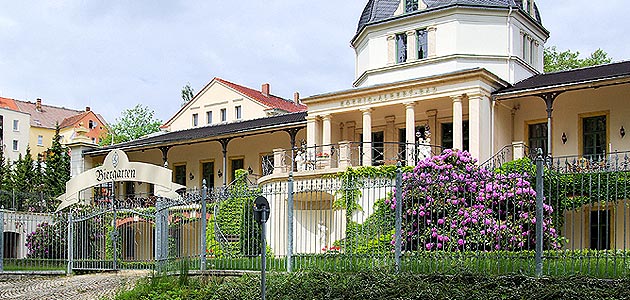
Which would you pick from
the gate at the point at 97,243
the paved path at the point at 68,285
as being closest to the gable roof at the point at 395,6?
the gate at the point at 97,243

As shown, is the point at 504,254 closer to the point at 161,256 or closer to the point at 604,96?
the point at 161,256

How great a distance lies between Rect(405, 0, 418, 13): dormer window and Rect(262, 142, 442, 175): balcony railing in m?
5.29

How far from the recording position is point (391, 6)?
28.5 m

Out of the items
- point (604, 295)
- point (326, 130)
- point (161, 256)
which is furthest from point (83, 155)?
point (604, 295)

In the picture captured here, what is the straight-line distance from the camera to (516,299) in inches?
426

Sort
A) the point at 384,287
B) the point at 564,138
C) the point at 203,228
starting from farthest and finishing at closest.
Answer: the point at 564,138 → the point at 203,228 → the point at 384,287

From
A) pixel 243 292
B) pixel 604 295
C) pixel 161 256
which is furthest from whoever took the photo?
pixel 161 256

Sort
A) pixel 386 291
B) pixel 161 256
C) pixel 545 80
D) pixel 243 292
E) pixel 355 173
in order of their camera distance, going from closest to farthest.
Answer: pixel 386 291 → pixel 243 292 → pixel 161 256 → pixel 355 173 → pixel 545 80

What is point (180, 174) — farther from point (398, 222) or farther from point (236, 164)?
point (398, 222)

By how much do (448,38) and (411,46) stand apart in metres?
1.55

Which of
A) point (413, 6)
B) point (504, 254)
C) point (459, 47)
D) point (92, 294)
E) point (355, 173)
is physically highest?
point (413, 6)

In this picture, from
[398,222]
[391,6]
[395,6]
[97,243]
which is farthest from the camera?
[391,6]

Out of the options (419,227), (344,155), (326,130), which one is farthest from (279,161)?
(419,227)

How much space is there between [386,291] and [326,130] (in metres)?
15.1
